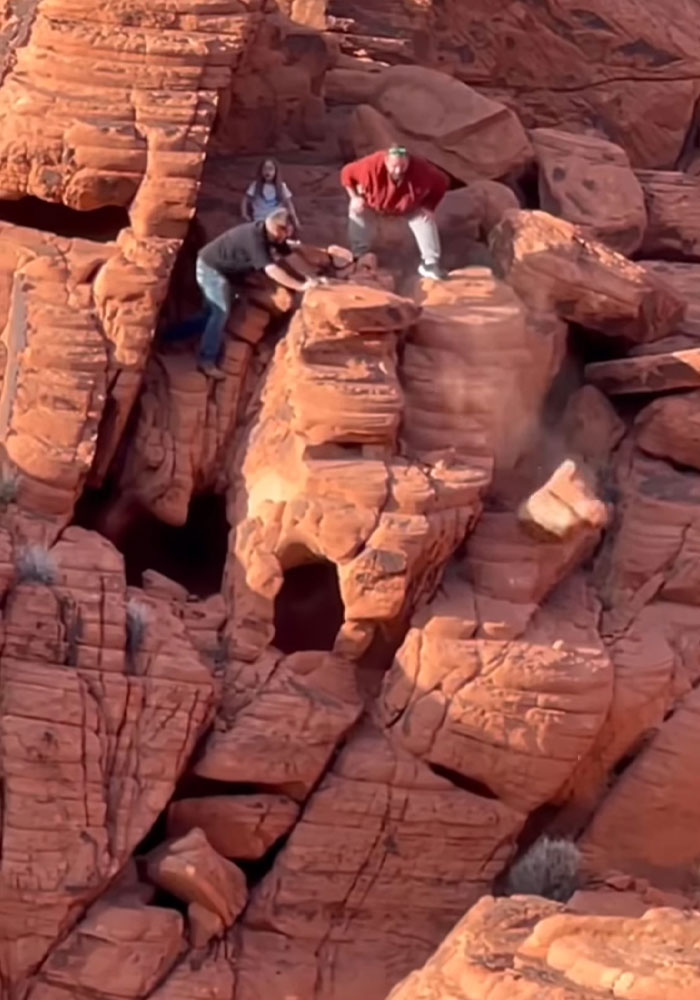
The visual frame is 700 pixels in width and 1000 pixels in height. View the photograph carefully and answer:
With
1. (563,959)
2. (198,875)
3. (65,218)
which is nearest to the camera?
(563,959)

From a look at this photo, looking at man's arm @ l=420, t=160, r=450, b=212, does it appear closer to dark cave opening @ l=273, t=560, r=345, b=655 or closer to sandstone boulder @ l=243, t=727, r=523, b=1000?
dark cave opening @ l=273, t=560, r=345, b=655

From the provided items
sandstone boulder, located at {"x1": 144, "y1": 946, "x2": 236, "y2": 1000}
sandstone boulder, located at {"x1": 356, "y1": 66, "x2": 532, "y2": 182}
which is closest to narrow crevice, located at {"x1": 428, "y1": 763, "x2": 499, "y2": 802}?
sandstone boulder, located at {"x1": 144, "y1": 946, "x2": 236, "y2": 1000}

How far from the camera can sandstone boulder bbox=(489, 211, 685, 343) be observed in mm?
16969

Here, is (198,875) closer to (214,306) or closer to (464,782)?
(464,782)

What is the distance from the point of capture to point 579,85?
2134 centimetres

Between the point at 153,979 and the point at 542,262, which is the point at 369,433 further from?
the point at 153,979

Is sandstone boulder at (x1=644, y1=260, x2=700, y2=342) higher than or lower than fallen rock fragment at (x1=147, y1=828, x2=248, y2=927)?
higher

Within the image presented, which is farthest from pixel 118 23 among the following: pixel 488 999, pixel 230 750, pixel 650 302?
pixel 488 999

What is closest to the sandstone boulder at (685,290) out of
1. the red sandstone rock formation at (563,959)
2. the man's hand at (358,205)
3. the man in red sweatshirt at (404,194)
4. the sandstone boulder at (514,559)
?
the man in red sweatshirt at (404,194)

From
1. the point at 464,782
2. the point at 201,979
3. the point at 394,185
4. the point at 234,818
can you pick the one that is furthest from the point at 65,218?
the point at 201,979

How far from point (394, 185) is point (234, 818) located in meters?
4.54

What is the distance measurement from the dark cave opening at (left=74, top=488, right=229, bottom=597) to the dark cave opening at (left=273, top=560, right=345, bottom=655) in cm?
54

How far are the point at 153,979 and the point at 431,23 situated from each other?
930 centimetres

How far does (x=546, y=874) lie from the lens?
1583 centimetres
